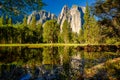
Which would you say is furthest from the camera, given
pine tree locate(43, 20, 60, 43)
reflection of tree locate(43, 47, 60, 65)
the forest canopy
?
pine tree locate(43, 20, 60, 43)

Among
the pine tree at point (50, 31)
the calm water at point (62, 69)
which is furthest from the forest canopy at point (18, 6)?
the pine tree at point (50, 31)

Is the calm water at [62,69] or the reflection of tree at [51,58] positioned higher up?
the reflection of tree at [51,58]

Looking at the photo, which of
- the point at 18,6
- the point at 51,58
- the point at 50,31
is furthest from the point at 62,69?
the point at 50,31

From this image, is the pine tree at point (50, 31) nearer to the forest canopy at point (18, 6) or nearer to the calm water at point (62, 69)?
the calm water at point (62, 69)

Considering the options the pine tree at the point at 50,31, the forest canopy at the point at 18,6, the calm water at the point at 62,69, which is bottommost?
the calm water at the point at 62,69

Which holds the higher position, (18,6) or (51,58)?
(18,6)

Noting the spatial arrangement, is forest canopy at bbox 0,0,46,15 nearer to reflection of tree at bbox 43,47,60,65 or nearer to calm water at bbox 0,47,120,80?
calm water at bbox 0,47,120,80

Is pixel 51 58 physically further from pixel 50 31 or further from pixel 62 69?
pixel 50 31

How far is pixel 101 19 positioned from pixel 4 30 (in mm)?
65614

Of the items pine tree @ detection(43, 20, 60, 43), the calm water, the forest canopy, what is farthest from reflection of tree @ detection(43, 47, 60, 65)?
pine tree @ detection(43, 20, 60, 43)

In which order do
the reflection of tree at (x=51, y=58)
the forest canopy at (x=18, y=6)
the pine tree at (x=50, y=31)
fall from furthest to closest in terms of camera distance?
the pine tree at (x=50, y=31) < the reflection of tree at (x=51, y=58) < the forest canopy at (x=18, y=6)

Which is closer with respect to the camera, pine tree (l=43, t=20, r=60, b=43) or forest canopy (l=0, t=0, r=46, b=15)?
forest canopy (l=0, t=0, r=46, b=15)

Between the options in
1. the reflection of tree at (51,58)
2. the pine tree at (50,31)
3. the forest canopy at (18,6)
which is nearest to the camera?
the forest canopy at (18,6)

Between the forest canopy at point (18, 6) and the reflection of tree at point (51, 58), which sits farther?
the reflection of tree at point (51, 58)
